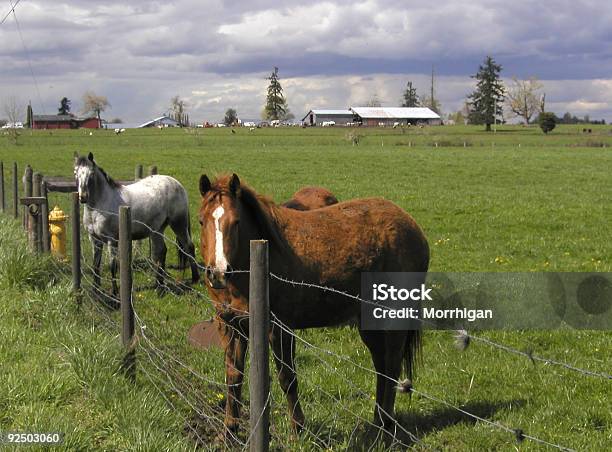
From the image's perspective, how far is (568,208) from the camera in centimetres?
1838

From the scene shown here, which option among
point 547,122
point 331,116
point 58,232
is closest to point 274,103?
point 331,116

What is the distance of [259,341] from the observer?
3.33m

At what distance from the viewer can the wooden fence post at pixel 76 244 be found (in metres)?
6.98

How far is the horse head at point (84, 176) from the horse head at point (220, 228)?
17.4 ft

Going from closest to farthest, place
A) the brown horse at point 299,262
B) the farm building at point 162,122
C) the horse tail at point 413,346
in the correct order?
the brown horse at point 299,262 → the horse tail at point 413,346 → the farm building at point 162,122

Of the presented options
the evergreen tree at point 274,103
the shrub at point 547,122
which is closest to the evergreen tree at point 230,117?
the evergreen tree at point 274,103

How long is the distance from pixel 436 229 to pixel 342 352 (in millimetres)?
8551

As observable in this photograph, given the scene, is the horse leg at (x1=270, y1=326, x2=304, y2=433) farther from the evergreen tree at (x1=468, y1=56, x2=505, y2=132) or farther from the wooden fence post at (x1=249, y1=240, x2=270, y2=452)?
the evergreen tree at (x1=468, y1=56, x2=505, y2=132)

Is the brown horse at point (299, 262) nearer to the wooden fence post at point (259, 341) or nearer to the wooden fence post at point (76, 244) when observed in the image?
the wooden fence post at point (259, 341)

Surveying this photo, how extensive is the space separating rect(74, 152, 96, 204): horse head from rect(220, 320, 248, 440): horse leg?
5.45m

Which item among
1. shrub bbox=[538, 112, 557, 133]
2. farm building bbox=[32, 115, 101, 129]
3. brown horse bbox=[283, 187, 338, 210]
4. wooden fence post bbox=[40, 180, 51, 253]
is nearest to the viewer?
brown horse bbox=[283, 187, 338, 210]

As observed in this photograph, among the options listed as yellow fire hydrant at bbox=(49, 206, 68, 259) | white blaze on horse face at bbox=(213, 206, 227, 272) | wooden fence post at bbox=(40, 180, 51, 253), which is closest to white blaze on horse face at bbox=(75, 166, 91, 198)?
wooden fence post at bbox=(40, 180, 51, 253)

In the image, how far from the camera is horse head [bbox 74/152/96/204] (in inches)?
380

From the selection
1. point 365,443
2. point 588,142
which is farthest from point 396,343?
point 588,142
